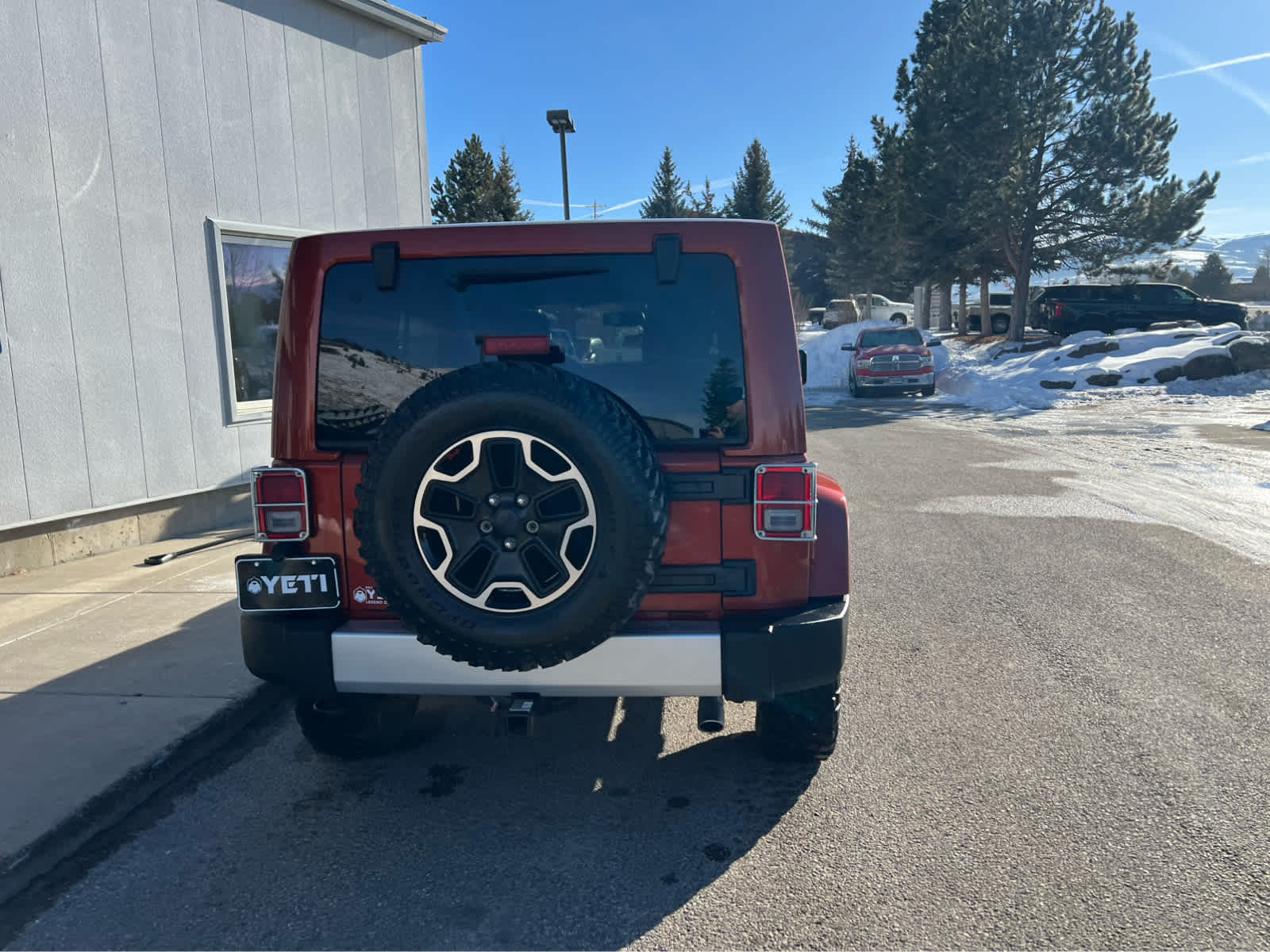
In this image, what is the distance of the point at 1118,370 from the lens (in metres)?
21.3

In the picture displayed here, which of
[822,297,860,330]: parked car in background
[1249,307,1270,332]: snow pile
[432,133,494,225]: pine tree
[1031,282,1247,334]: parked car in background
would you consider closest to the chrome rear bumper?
[1031,282,1247,334]: parked car in background

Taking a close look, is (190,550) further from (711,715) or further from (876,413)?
(876,413)

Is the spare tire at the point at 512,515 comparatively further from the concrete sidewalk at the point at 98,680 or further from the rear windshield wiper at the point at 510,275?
the concrete sidewalk at the point at 98,680

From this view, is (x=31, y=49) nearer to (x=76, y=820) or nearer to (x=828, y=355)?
(x=76, y=820)

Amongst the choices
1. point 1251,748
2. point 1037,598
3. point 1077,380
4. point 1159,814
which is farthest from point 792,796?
point 1077,380

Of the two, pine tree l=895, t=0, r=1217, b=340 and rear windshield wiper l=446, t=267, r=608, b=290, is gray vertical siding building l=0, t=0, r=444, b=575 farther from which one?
pine tree l=895, t=0, r=1217, b=340

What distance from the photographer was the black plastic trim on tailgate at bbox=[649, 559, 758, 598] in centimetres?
310

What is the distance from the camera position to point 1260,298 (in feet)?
212

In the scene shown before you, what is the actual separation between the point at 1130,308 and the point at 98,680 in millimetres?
32429

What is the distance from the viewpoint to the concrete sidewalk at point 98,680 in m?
3.34

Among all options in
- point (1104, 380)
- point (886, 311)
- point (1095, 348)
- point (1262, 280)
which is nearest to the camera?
point (1104, 380)

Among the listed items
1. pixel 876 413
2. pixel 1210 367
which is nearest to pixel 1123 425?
pixel 876 413

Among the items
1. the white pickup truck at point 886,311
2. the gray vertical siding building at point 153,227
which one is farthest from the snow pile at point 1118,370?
the white pickup truck at point 886,311

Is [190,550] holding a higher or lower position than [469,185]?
lower
